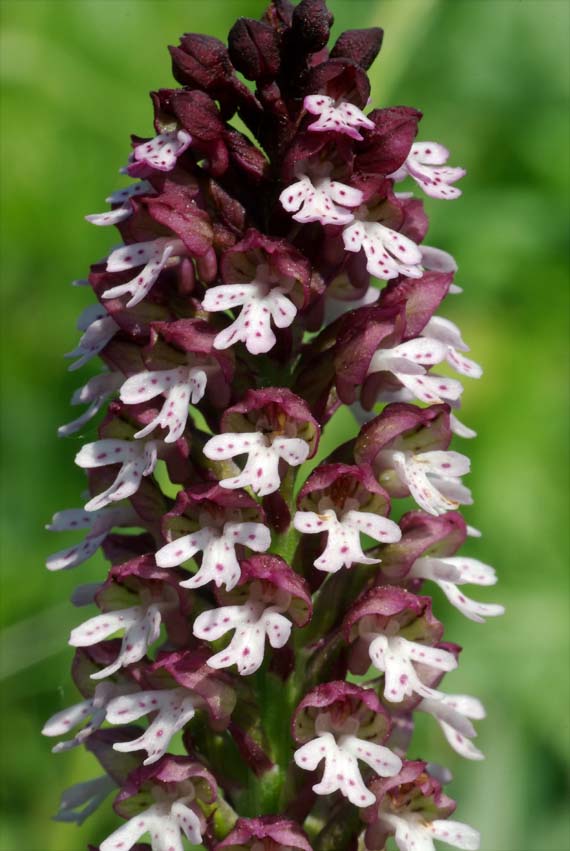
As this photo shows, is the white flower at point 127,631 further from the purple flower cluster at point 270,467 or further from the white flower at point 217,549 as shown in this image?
the white flower at point 217,549

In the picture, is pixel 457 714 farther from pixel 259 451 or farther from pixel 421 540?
pixel 259 451

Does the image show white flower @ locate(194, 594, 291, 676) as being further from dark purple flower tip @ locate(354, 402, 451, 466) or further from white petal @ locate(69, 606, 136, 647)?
dark purple flower tip @ locate(354, 402, 451, 466)

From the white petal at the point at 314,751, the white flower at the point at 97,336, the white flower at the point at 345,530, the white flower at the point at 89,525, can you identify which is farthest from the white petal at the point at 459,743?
the white flower at the point at 97,336

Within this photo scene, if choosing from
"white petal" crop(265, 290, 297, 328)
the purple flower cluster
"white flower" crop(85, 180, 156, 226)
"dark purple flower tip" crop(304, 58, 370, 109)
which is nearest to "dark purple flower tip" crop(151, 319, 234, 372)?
the purple flower cluster

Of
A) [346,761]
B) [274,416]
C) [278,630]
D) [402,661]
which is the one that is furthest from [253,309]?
[346,761]

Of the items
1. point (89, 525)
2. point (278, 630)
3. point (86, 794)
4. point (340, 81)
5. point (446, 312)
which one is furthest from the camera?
point (446, 312)

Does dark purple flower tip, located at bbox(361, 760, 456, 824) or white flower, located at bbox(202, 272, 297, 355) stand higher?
white flower, located at bbox(202, 272, 297, 355)
